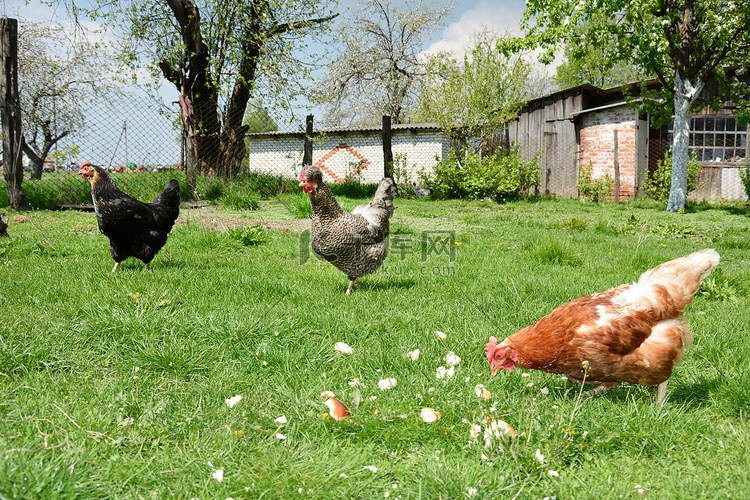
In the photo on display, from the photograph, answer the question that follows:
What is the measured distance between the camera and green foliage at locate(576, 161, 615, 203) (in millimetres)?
14672

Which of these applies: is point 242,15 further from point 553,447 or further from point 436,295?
point 553,447

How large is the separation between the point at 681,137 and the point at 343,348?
13.1 metres

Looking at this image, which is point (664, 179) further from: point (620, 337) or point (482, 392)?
point (482, 392)

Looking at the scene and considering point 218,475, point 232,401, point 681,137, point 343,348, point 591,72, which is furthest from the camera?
point 591,72

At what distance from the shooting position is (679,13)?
11.3m

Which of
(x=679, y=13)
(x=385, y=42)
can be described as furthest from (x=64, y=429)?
(x=385, y=42)

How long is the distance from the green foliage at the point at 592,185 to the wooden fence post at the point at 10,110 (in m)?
15.1

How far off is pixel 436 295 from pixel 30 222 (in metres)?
7.20

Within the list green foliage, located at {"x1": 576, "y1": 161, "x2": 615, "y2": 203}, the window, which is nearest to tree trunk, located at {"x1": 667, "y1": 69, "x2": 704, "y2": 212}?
green foliage, located at {"x1": 576, "y1": 161, "x2": 615, "y2": 203}

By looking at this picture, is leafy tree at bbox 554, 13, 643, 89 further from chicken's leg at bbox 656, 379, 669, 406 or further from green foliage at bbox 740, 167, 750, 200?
chicken's leg at bbox 656, 379, 669, 406

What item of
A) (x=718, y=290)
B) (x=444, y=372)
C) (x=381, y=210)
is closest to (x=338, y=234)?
(x=381, y=210)

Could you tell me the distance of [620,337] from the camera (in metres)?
2.21

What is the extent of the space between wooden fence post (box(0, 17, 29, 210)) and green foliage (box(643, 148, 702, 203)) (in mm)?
16155

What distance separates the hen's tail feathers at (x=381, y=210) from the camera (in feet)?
15.7
